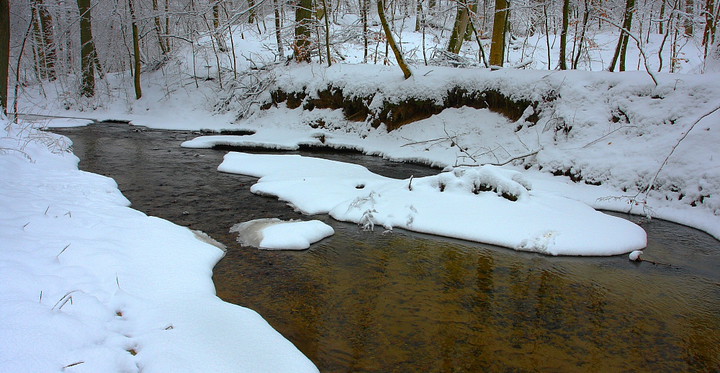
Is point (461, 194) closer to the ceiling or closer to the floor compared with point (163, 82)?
closer to the floor

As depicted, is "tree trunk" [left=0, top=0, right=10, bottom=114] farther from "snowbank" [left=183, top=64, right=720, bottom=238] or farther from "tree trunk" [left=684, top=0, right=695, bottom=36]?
"tree trunk" [left=684, top=0, right=695, bottom=36]

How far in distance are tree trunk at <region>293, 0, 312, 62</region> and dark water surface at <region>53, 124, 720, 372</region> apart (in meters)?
11.5

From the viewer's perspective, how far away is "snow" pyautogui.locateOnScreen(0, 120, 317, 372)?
112 inches

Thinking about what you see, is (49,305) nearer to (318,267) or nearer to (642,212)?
(318,267)

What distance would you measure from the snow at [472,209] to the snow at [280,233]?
0.85 meters

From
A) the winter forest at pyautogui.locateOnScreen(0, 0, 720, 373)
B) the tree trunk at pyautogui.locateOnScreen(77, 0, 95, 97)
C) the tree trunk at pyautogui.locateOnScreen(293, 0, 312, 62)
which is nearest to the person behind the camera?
the winter forest at pyautogui.locateOnScreen(0, 0, 720, 373)

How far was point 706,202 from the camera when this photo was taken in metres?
7.39

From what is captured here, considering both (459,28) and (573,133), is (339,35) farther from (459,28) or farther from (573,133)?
(573,133)


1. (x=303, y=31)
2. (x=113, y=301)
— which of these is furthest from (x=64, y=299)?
(x=303, y=31)

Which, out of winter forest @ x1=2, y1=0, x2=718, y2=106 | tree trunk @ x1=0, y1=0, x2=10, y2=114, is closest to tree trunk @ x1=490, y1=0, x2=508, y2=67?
winter forest @ x1=2, y1=0, x2=718, y2=106

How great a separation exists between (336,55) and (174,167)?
385 inches

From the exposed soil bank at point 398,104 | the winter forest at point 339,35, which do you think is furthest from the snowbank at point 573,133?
the winter forest at point 339,35

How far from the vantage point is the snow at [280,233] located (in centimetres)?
603

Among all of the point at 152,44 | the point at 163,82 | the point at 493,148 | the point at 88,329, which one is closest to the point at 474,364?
the point at 88,329
